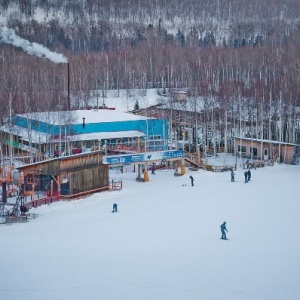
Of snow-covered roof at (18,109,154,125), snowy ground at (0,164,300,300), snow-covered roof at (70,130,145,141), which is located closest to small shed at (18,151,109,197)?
snowy ground at (0,164,300,300)

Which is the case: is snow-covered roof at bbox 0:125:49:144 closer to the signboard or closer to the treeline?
the signboard

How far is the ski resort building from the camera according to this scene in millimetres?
26609

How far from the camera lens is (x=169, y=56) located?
55.5 meters

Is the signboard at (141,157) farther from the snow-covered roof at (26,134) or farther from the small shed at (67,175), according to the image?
the snow-covered roof at (26,134)

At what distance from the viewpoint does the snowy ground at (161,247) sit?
10586mm

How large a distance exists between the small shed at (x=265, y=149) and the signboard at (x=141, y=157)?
5218 millimetres

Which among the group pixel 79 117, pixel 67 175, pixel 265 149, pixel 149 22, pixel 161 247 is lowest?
pixel 161 247

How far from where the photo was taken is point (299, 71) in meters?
47.0

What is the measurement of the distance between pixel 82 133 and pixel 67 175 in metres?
7.76

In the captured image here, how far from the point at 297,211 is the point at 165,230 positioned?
13.9 feet

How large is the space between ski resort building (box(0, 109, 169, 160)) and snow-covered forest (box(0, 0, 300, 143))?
225 cm

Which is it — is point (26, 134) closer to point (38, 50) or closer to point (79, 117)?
point (79, 117)

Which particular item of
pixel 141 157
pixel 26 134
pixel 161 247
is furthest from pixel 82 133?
pixel 161 247

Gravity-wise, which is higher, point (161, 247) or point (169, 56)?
point (169, 56)
